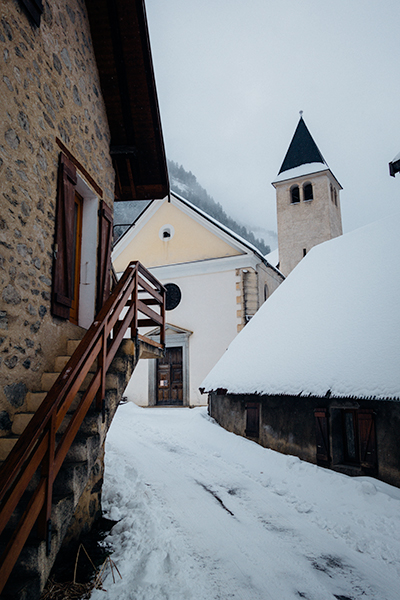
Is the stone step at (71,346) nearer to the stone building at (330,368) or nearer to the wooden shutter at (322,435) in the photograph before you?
the stone building at (330,368)

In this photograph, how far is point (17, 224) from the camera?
3.73 m

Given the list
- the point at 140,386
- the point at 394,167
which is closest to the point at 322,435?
the point at 394,167

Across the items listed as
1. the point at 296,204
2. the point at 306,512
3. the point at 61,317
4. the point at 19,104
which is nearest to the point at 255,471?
the point at 306,512

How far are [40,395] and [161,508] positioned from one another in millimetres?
2440

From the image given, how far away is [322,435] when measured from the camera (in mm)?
7074

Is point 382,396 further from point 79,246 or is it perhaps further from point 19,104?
point 19,104

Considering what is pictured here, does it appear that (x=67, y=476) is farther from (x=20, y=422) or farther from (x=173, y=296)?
(x=173, y=296)

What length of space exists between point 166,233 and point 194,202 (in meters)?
60.1

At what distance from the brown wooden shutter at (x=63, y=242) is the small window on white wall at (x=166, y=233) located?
13.4 metres

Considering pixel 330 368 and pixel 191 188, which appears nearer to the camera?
pixel 330 368

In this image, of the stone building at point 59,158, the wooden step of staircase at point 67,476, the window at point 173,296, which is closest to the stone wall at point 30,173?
the stone building at point 59,158

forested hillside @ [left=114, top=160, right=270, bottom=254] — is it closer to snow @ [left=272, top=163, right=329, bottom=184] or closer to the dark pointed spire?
the dark pointed spire

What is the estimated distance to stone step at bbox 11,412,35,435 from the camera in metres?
3.49

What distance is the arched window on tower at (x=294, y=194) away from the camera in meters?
24.9
